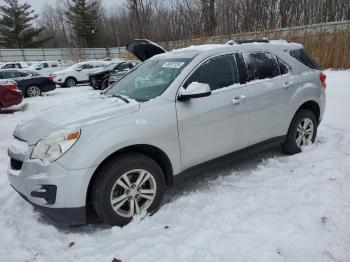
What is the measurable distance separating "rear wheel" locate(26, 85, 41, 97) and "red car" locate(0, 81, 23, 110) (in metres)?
4.46

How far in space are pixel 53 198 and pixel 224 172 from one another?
2.39 meters

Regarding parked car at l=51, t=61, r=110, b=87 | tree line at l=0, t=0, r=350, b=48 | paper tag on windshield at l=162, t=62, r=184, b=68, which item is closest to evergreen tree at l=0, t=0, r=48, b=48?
tree line at l=0, t=0, r=350, b=48

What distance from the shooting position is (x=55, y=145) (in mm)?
2961

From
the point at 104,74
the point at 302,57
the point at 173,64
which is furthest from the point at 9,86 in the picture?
the point at 302,57

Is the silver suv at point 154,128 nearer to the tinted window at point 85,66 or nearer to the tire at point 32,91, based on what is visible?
the tire at point 32,91

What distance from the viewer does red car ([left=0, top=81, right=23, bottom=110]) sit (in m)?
10.4

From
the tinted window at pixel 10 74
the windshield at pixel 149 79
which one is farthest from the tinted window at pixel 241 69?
the tinted window at pixel 10 74

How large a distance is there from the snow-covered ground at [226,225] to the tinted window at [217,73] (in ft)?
4.22

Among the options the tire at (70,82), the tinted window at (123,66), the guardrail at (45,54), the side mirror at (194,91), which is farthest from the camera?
the guardrail at (45,54)

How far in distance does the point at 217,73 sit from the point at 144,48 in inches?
72.7

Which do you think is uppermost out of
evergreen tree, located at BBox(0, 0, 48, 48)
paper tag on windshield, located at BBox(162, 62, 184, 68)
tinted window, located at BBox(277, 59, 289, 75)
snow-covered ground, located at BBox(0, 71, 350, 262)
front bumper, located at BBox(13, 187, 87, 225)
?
evergreen tree, located at BBox(0, 0, 48, 48)

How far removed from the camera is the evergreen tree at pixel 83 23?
50.3m

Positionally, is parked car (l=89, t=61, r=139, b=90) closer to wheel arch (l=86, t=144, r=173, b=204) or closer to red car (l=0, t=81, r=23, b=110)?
red car (l=0, t=81, r=23, b=110)

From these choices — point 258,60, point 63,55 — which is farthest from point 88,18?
point 258,60
